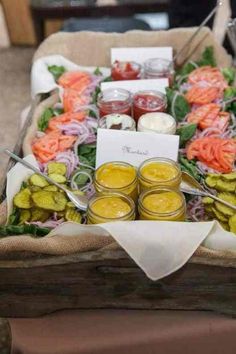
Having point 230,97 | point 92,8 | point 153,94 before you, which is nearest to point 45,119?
point 153,94

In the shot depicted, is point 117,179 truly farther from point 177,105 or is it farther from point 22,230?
point 177,105

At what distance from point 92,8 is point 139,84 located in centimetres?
117

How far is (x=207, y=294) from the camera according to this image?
0.86m

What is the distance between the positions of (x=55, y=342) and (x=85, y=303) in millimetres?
91

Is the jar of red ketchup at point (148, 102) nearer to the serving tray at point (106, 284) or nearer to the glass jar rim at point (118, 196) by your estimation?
the glass jar rim at point (118, 196)

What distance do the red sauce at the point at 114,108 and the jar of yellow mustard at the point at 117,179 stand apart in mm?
268

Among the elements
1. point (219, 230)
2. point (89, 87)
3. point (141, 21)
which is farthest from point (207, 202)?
point (141, 21)

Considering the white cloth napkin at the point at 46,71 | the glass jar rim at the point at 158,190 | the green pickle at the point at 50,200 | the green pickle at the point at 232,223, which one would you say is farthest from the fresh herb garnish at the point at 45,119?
the green pickle at the point at 232,223

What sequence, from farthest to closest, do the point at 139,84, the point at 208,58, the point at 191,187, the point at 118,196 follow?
the point at 208,58 → the point at 139,84 → the point at 191,187 → the point at 118,196

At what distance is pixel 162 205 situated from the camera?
2.94 ft

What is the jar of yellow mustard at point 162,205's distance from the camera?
868 millimetres

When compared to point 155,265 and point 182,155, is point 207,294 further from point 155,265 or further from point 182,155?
point 182,155

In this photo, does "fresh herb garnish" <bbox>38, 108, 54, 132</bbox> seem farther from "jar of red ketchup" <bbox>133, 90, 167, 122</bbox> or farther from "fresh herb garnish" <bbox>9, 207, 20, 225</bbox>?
"fresh herb garnish" <bbox>9, 207, 20, 225</bbox>

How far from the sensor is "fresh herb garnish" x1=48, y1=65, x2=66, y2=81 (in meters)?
1.52
